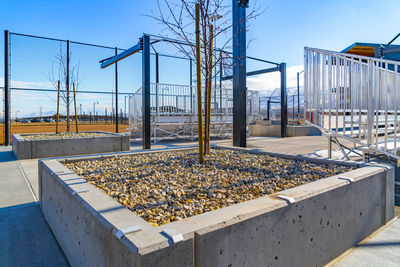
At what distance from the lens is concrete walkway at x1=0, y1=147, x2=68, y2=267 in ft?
6.05

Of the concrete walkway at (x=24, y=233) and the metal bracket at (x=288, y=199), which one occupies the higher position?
the metal bracket at (x=288, y=199)

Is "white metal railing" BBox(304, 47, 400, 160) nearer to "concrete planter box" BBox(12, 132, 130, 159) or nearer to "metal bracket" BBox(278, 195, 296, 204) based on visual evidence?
"metal bracket" BBox(278, 195, 296, 204)

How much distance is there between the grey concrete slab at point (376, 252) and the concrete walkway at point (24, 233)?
2.03 meters

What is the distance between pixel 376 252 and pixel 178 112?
8.27m

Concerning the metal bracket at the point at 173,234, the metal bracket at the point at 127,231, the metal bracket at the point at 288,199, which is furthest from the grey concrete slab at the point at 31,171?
the metal bracket at the point at 288,199

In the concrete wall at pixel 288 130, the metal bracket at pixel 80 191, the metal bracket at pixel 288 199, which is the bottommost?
the metal bracket at pixel 288 199

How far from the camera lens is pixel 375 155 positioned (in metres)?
3.82

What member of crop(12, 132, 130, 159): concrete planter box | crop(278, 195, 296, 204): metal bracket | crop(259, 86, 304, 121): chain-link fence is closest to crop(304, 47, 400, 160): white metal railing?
crop(278, 195, 296, 204): metal bracket

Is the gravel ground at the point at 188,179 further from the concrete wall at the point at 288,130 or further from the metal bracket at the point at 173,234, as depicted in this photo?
the concrete wall at the point at 288,130

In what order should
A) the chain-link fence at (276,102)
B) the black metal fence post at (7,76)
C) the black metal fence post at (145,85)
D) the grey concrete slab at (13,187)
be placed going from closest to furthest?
the grey concrete slab at (13,187), the black metal fence post at (145,85), the black metal fence post at (7,76), the chain-link fence at (276,102)

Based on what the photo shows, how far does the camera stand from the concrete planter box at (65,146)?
5793 mm

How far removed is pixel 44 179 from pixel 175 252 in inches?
88.6

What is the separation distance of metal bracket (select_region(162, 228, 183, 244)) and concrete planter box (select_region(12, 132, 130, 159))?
576 cm

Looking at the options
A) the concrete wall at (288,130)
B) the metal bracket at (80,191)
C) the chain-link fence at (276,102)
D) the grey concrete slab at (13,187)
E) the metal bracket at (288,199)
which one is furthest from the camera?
the chain-link fence at (276,102)
